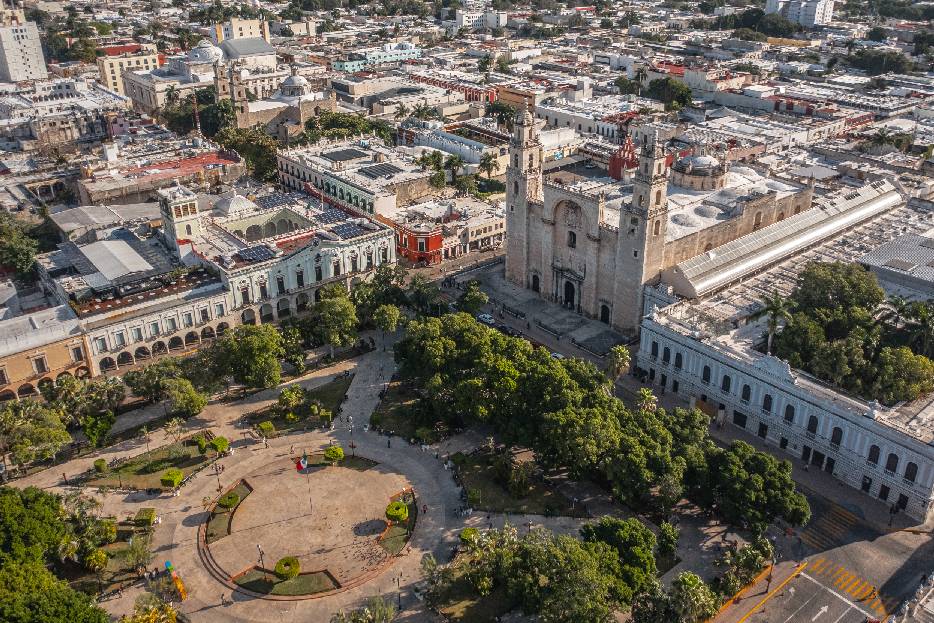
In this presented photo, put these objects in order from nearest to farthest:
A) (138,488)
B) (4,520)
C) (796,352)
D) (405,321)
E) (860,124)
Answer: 1. (4,520)
2. (138,488)
3. (796,352)
4. (405,321)
5. (860,124)

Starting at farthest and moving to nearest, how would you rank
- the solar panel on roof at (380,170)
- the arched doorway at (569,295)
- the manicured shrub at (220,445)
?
1. the solar panel on roof at (380,170)
2. the arched doorway at (569,295)
3. the manicured shrub at (220,445)

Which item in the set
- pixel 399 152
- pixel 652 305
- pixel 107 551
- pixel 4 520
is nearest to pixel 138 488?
pixel 107 551

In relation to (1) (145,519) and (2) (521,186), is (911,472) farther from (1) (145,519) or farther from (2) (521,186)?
(1) (145,519)

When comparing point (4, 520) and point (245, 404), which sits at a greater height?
point (4, 520)

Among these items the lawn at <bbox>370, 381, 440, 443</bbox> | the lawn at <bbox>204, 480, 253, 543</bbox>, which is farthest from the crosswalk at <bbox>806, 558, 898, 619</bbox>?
the lawn at <bbox>204, 480, 253, 543</bbox>

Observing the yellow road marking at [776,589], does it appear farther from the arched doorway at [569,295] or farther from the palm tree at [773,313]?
the arched doorway at [569,295]

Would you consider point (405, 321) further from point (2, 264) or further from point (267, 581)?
point (2, 264)

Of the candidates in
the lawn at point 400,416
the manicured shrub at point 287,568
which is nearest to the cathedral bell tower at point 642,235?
the lawn at point 400,416
